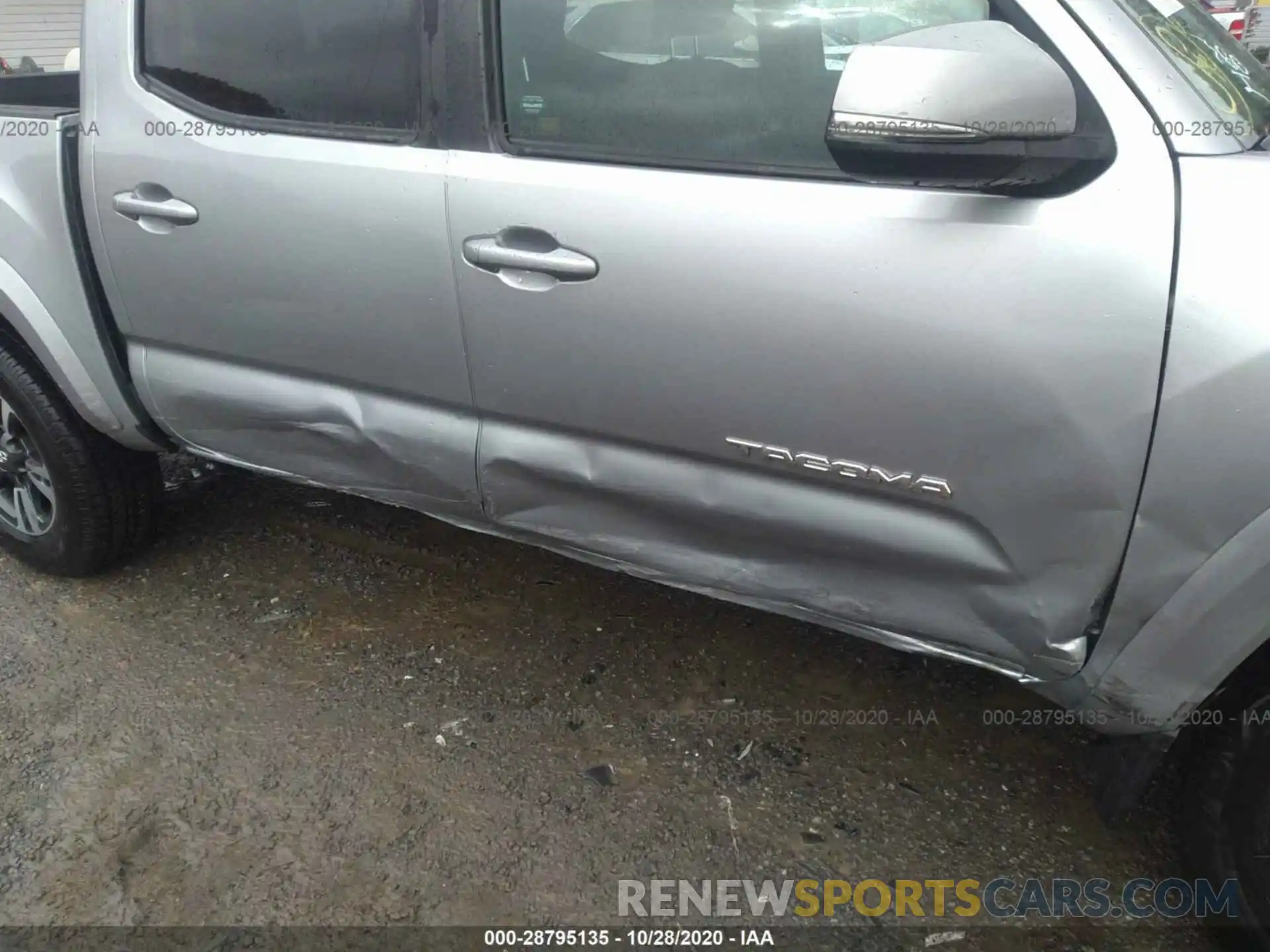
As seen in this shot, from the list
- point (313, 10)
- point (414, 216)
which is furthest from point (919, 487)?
point (313, 10)

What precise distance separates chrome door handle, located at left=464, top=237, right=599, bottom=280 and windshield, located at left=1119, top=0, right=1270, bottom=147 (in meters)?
0.94

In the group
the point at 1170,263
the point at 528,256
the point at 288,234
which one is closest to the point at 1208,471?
the point at 1170,263

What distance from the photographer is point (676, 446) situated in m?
1.87

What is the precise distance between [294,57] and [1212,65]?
1.75 metres

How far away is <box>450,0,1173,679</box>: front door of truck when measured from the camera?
1464mm

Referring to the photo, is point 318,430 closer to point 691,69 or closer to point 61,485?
point 61,485

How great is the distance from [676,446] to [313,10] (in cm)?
118

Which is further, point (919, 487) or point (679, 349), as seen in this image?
point (679, 349)

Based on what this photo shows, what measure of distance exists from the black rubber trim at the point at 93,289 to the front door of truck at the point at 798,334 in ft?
3.48

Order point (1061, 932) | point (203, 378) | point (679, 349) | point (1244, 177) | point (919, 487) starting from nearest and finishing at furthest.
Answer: point (1244, 177)
point (919, 487)
point (679, 349)
point (1061, 932)
point (203, 378)

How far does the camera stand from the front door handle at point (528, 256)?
1.80 m

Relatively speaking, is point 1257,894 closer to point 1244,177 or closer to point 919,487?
point 919,487

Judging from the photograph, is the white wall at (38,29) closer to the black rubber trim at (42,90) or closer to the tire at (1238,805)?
the black rubber trim at (42,90)

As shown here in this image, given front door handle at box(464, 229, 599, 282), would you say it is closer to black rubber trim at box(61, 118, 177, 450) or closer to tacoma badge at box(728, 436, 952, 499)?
tacoma badge at box(728, 436, 952, 499)
